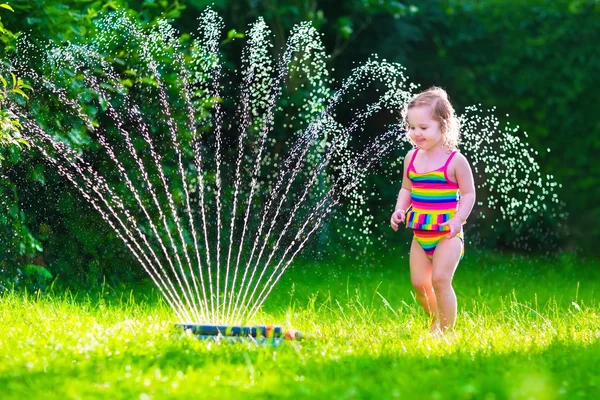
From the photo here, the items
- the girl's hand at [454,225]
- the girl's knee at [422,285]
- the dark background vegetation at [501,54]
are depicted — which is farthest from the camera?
the dark background vegetation at [501,54]

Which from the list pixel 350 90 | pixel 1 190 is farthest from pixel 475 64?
pixel 1 190

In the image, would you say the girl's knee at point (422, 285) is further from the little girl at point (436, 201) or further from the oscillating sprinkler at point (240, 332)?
the oscillating sprinkler at point (240, 332)

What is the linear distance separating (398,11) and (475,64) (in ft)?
3.95

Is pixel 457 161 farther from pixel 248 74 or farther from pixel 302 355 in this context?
pixel 248 74

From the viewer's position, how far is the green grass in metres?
3.35

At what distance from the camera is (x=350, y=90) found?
8609mm

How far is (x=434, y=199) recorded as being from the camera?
14.8 feet

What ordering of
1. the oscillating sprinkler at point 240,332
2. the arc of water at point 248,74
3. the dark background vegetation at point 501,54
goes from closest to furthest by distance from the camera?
1. the oscillating sprinkler at point 240,332
2. the arc of water at point 248,74
3. the dark background vegetation at point 501,54

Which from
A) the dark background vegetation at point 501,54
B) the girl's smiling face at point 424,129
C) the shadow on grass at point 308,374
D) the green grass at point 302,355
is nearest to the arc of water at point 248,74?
the dark background vegetation at point 501,54

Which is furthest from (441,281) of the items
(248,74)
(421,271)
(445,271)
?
(248,74)

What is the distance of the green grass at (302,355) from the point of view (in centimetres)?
335

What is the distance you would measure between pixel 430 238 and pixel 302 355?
962mm

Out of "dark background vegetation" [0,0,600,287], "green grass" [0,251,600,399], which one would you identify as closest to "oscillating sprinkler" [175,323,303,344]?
"green grass" [0,251,600,399]

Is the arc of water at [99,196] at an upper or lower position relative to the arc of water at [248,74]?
lower
